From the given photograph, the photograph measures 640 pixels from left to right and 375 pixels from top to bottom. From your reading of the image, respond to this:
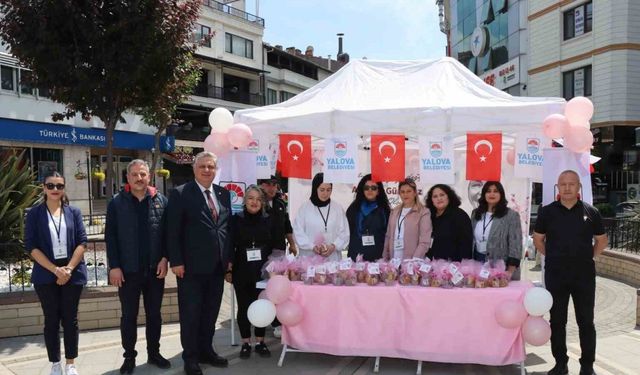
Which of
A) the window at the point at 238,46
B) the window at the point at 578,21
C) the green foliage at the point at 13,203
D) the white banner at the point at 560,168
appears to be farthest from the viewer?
the window at the point at 238,46

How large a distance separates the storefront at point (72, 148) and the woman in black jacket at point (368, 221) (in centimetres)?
1800

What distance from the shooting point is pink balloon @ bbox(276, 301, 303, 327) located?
4715 mm

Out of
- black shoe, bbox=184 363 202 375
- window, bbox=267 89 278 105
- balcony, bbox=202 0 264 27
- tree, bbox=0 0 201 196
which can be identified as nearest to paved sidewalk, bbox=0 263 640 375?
black shoe, bbox=184 363 202 375

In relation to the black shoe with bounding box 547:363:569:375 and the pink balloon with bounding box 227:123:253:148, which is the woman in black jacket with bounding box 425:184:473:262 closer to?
the black shoe with bounding box 547:363:569:375

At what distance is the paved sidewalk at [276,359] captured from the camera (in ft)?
15.3

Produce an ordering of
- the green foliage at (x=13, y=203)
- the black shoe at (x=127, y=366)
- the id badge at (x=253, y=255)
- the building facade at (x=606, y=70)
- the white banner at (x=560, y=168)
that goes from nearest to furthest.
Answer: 1. the black shoe at (x=127, y=366)
2. the id badge at (x=253, y=255)
3. the white banner at (x=560, y=168)
4. the green foliage at (x=13, y=203)
5. the building facade at (x=606, y=70)

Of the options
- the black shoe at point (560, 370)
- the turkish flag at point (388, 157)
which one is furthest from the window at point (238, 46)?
the black shoe at point (560, 370)

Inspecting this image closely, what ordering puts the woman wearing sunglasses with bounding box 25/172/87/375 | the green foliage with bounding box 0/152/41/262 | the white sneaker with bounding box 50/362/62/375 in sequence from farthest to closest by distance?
the green foliage with bounding box 0/152/41/262 → the white sneaker with bounding box 50/362/62/375 → the woman wearing sunglasses with bounding box 25/172/87/375

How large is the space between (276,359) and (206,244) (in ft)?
4.59

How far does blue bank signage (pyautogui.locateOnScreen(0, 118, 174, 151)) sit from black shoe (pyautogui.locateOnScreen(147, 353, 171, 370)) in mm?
15543

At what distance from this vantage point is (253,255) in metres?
4.91

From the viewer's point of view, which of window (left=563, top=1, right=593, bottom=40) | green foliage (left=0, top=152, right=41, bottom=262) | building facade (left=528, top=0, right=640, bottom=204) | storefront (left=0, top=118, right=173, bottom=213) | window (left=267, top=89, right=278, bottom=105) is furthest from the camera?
window (left=267, top=89, right=278, bottom=105)

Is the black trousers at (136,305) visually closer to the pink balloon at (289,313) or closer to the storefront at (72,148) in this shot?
the pink balloon at (289,313)

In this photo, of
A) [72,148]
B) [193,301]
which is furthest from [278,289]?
[72,148]
